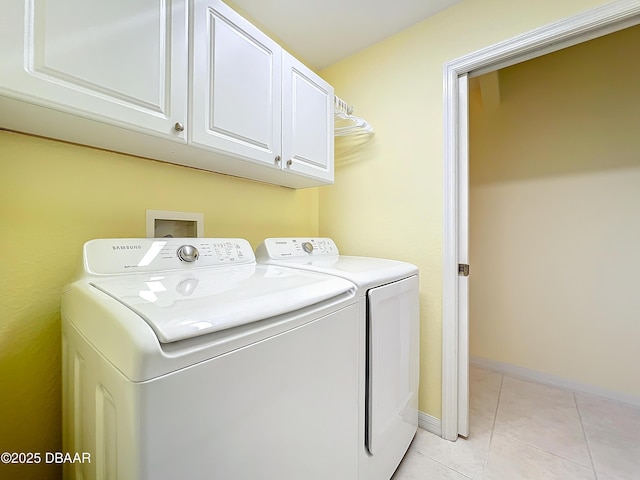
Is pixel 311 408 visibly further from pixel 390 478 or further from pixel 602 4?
pixel 602 4

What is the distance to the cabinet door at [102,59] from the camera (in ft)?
2.19

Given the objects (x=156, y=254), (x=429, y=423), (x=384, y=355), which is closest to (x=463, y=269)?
(x=384, y=355)

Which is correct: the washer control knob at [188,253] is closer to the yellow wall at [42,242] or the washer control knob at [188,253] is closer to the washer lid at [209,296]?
the washer lid at [209,296]

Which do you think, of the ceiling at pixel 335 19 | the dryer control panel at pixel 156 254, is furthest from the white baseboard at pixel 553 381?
the ceiling at pixel 335 19

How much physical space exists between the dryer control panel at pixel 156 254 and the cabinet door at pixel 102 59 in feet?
1.32

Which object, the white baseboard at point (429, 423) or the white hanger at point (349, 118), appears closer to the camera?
the white baseboard at point (429, 423)

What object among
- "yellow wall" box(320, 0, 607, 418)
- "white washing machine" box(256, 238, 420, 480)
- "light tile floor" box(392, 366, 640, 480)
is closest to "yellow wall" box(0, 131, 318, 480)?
"white washing machine" box(256, 238, 420, 480)

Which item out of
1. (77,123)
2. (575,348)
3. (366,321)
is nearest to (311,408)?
(366,321)

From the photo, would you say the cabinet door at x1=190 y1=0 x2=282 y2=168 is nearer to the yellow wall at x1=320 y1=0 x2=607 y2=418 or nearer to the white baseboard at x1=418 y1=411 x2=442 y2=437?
the yellow wall at x1=320 y1=0 x2=607 y2=418

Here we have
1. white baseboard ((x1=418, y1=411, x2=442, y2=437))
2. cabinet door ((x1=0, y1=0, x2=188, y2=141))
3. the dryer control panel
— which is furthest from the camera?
white baseboard ((x1=418, y1=411, x2=442, y2=437))

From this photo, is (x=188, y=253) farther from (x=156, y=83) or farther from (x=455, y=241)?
(x=455, y=241)

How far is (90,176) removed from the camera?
3.49ft

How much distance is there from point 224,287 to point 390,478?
4.02 feet

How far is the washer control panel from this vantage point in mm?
1443
